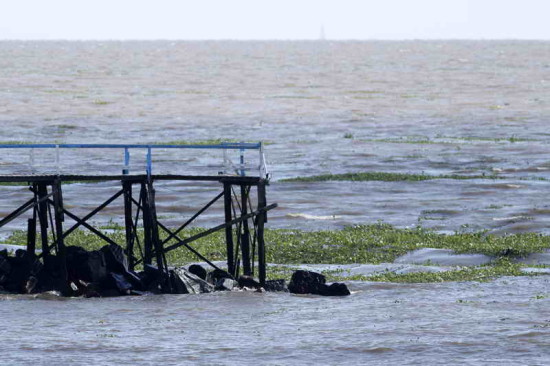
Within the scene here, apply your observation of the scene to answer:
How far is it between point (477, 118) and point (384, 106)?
718 inches

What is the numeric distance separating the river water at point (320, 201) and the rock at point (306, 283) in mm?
587

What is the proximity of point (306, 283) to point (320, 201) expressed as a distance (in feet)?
73.1

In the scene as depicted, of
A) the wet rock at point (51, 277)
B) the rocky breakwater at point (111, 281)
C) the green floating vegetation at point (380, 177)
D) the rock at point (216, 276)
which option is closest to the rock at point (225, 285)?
the rocky breakwater at point (111, 281)

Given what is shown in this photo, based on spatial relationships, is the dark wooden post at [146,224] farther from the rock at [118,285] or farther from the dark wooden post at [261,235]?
the dark wooden post at [261,235]

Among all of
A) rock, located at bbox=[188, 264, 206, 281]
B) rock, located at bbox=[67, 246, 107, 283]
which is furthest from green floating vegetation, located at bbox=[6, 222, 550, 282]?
rock, located at bbox=[67, 246, 107, 283]

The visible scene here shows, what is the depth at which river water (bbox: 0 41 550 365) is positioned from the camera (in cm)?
2825

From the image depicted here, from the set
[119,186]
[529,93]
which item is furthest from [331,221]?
[529,93]

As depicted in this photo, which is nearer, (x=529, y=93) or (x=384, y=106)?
(x=384, y=106)

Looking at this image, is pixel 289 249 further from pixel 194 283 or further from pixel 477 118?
pixel 477 118

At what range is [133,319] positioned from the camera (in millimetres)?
30906

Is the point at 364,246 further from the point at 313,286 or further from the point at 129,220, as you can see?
the point at 129,220

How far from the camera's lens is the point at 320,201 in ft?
186

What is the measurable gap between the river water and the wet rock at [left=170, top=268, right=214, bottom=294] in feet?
1.72

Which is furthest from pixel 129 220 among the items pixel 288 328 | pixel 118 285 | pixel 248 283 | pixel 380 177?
pixel 380 177
